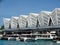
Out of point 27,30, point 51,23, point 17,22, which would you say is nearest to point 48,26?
point 51,23

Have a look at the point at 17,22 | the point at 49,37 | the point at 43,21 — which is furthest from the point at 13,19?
the point at 49,37

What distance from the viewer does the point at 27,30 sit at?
132125 millimetres

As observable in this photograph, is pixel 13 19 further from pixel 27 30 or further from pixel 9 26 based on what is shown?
pixel 27 30

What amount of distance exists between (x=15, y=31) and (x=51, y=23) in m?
23.2

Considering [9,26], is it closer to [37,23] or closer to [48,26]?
[37,23]

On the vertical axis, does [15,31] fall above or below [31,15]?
below

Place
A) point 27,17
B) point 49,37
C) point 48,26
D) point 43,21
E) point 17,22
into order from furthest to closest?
point 17,22
point 27,17
point 43,21
point 48,26
point 49,37

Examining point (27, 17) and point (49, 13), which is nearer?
point (49, 13)

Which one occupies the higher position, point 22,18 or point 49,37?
point 22,18

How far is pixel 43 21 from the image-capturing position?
132 m

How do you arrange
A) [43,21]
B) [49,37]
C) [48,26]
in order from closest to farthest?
[49,37]
[48,26]
[43,21]

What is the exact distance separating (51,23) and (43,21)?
6.67 meters

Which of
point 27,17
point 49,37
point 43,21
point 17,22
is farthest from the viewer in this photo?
point 17,22

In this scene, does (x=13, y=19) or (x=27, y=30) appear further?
(x=13, y=19)
